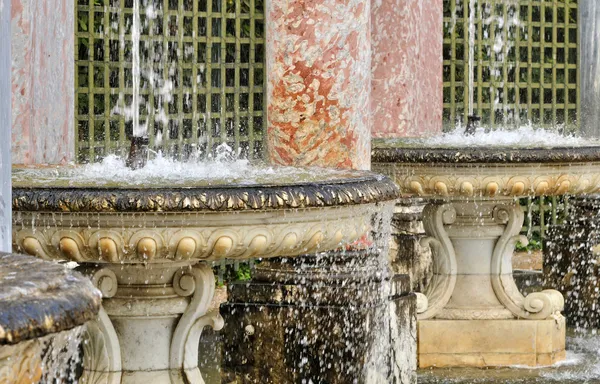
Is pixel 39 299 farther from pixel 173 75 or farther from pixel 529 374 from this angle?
pixel 173 75

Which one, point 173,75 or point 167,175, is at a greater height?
point 173,75

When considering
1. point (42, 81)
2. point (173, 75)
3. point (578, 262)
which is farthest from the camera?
point (173, 75)

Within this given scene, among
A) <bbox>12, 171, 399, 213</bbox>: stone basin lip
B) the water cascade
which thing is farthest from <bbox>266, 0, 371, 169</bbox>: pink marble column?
<bbox>12, 171, 399, 213</bbox>: stone basin lip

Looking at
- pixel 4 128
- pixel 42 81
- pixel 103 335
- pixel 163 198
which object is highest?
pixel 42 81

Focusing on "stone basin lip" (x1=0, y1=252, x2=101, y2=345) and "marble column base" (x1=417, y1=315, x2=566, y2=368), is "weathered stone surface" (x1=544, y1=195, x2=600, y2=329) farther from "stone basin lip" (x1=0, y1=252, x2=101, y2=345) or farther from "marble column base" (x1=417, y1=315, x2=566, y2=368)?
"stone basin lip" (x1=0, y1=252, x2=101, y2=345)

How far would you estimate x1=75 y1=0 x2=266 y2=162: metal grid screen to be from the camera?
10539 millimetres

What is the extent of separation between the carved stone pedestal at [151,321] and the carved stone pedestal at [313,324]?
4.86ft

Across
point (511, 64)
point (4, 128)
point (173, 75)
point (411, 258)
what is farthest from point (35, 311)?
point (511, 64)

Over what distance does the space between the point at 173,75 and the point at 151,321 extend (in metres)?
5.52

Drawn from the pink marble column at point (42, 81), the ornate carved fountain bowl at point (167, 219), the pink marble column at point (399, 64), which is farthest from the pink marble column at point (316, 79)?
the pink marble column at point (399, 64)

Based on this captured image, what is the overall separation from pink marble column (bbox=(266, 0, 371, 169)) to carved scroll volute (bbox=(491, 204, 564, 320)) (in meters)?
1.78

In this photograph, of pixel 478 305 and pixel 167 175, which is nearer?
pixel 167 175

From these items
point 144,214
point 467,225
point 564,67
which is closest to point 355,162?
point 467,225

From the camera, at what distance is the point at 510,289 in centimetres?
892
